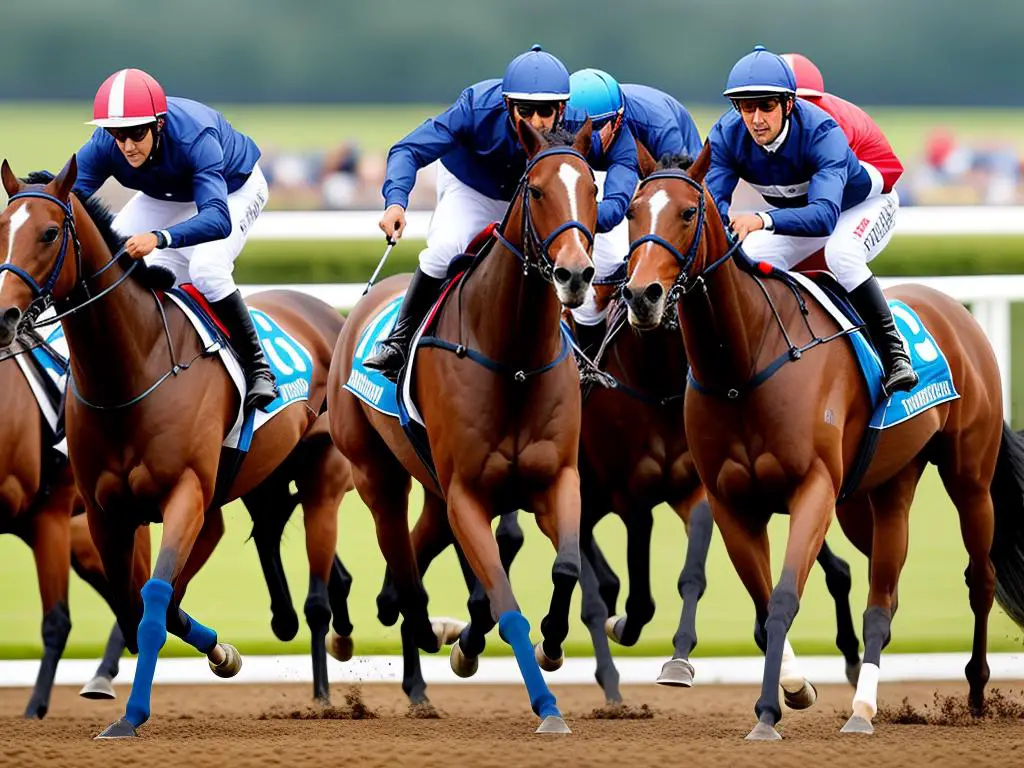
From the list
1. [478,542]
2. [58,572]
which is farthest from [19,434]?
[478,542]

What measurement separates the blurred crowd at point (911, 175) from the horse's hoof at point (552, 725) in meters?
13.1

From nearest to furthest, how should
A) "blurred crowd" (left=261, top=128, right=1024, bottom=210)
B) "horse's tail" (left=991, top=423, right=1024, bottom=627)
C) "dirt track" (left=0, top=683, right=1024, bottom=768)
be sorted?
"dirt track" (left=0, top=683, right=1024, bottom=768)
"horse's tail" (left=991, top=423, right=1024, bottom=627)
"blurred crowd" (left=261, top=128, right=1024, bottom=210)

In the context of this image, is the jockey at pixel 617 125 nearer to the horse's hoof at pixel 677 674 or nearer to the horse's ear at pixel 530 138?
the horse's ear at pixel 530 138

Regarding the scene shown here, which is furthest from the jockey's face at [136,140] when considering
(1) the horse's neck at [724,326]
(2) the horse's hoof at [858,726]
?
(2) the horse's hoof at [858,726]

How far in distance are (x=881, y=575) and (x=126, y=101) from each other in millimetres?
2756

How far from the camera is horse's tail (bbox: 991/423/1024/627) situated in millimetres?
6031

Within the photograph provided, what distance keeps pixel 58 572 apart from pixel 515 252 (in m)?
2.39

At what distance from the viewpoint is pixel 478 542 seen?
469 centimetres

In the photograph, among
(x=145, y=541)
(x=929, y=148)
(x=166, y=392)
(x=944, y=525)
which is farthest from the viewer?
(x=929, y=148)

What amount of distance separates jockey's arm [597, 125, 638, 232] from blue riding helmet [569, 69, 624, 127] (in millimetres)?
128

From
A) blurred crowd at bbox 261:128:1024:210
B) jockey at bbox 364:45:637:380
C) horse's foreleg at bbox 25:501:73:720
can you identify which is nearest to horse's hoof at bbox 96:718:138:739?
jockey at bbox 364:45:637:380

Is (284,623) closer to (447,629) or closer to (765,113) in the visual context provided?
(447,629)

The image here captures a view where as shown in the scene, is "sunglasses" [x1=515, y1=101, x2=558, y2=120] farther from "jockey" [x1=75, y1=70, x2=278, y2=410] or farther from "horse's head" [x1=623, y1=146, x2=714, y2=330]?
"jockey" [x1=75, y1=70, x2=278, y2=410]

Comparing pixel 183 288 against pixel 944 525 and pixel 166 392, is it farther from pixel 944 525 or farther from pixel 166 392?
pixel 944 525
